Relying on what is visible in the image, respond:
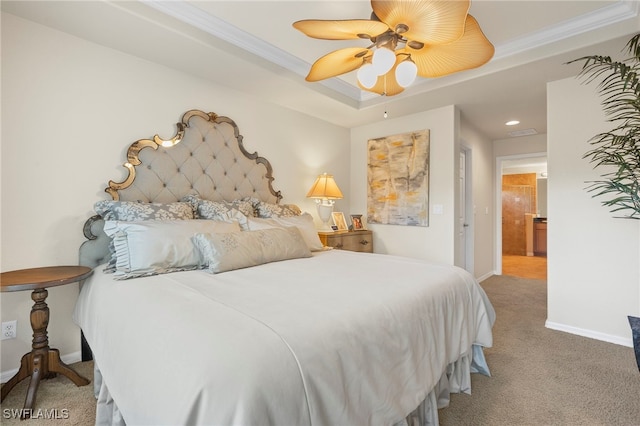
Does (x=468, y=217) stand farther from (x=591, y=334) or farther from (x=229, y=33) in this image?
(x=229, y=33)

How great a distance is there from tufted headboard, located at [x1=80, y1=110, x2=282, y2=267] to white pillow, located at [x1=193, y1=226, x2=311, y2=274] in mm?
809

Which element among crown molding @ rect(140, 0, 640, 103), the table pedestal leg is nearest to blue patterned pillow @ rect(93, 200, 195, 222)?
the table pedestal leg

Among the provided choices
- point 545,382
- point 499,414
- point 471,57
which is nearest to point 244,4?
point 471,57

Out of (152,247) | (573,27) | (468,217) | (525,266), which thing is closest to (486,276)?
(468,217)

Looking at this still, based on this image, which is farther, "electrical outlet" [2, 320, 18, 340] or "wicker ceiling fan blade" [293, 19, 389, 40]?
"electrical outlet" [2, 320, 18, 340]

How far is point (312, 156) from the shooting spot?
388 cm

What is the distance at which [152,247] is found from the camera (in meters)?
1.80

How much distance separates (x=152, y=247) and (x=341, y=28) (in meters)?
1.64

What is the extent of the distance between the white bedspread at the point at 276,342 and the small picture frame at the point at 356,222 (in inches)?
87.2

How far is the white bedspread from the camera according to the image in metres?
0.78

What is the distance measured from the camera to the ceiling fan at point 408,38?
1.34m

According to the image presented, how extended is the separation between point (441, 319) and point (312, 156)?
9.16 ft

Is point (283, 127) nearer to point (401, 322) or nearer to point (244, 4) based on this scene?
point (244, 4)

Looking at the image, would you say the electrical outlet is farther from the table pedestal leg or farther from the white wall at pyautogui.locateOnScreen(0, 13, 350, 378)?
the table pedestal leg
